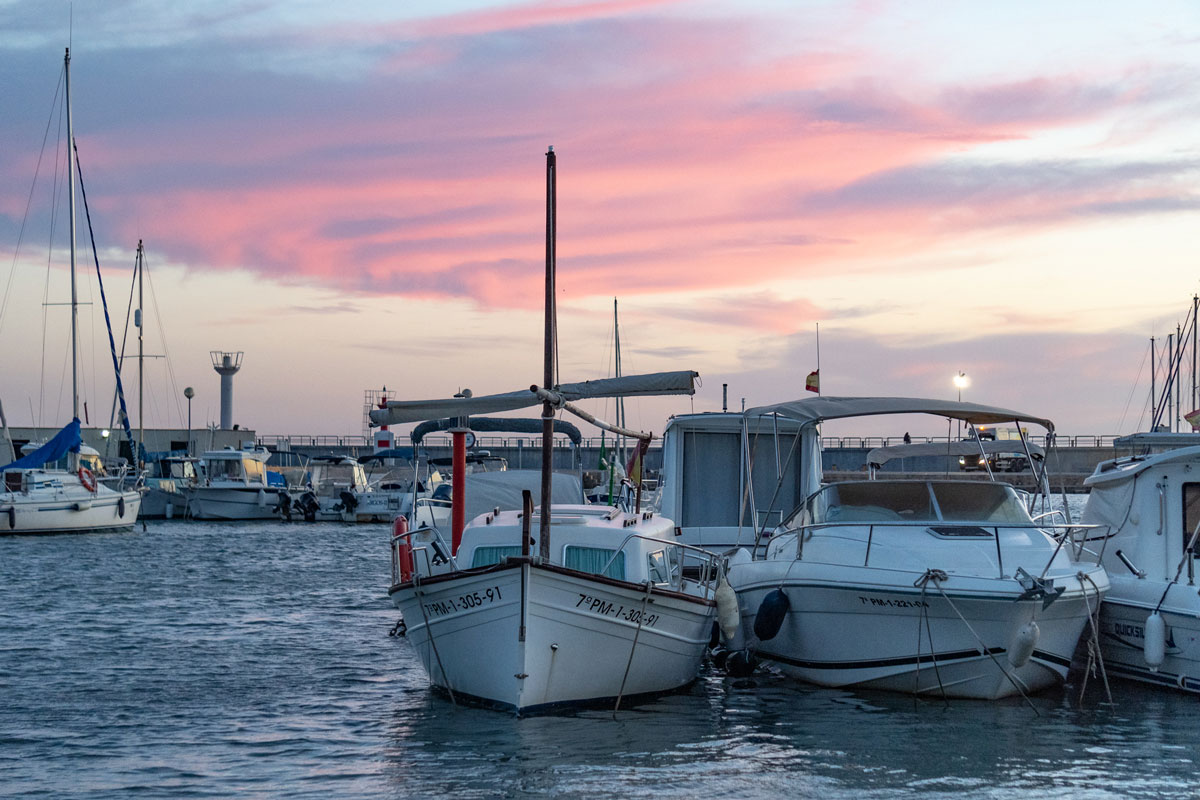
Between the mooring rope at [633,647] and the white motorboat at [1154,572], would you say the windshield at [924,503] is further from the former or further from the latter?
the mooring rope at [633,647]

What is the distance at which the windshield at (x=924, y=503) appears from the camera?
55.0 ft

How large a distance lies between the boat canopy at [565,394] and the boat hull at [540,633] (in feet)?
6.72

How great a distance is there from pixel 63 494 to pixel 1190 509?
141 ft

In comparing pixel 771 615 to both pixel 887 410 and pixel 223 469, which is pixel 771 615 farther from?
pixel 223 469

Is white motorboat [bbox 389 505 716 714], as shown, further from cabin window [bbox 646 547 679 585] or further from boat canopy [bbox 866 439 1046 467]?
boat canopy [bbox 866 439 1046 467]

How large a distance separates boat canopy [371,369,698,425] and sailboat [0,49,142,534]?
3825 centimetres

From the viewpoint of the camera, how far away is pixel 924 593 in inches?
588

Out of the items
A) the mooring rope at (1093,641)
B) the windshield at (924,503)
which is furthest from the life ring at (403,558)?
the mooring rope at (1093,641)

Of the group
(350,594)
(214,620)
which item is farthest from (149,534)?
(214,620)

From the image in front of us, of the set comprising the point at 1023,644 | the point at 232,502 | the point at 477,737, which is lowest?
the point at 477,737

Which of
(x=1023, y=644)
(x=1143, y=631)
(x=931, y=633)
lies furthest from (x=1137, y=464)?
(x=931, y=633)

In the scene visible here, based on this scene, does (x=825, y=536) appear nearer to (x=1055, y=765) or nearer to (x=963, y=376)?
(x=1055, y=765)

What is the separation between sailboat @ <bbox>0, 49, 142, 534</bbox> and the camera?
48.8m

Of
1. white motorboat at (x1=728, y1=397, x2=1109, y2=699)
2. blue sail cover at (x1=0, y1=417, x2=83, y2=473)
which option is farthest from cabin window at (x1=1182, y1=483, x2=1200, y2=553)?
blue sail cover at (x1=0, y1=417, x2=83, y2=473)
